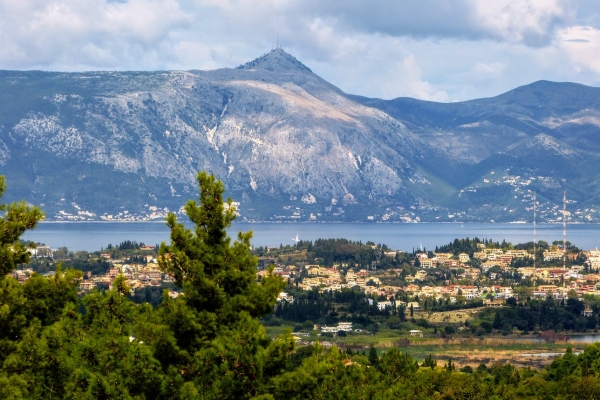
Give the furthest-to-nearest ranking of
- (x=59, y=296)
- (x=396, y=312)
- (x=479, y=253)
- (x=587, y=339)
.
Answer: (x=479, y=253)
(x=396, y=312)
(x=587, y=339)
(x=59, y=296)

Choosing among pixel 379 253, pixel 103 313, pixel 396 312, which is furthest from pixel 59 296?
pixel 379 253

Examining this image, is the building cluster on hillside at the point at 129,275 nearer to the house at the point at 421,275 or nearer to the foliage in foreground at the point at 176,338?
the house at the point at 421,275

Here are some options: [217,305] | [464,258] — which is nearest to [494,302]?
[464,258]

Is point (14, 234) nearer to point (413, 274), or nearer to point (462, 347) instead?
point (462, 347)

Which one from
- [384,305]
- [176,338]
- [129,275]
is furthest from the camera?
[129,275]

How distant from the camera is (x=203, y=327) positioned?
14.1 m

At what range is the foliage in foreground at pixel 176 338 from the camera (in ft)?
42.5

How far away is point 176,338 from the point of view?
14.1 metres

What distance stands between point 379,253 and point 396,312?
45.7m

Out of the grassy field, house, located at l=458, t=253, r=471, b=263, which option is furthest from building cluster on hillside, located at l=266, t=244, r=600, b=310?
the grassy field

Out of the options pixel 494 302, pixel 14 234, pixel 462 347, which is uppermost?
pixel 14 234

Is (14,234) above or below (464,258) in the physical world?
above

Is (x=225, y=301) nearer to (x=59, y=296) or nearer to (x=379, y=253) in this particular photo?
(x=59, y=296)

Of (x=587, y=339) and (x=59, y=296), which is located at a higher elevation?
(x=59, y=296)
